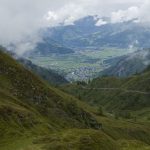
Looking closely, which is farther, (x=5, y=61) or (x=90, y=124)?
(x=90, y=124)

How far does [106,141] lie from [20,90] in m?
68.7

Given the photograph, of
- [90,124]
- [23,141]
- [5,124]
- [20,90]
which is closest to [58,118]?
[20,90]

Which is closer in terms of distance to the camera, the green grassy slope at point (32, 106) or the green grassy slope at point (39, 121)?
the green grassy slope at point (39, 121)

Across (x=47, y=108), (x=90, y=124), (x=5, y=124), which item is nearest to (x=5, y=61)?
(x=47, y=108)

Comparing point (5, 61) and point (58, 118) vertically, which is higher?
point (5, 61)

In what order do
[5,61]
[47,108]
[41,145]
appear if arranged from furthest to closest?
[5,61], [47,108], [41,145]

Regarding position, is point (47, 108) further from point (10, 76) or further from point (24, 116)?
point (24, 116)

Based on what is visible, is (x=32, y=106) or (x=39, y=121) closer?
(x=39, y=121)

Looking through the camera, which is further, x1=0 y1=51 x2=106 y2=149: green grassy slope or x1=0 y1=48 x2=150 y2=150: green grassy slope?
x1=0 y1=51 x2=106 y2=149: green grassy slope

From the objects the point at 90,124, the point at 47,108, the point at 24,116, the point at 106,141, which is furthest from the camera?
the point at 90,124

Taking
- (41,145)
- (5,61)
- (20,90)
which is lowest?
(41,145)

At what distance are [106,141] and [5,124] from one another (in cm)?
3018

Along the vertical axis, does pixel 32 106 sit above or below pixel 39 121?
above

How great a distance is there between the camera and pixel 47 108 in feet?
518
